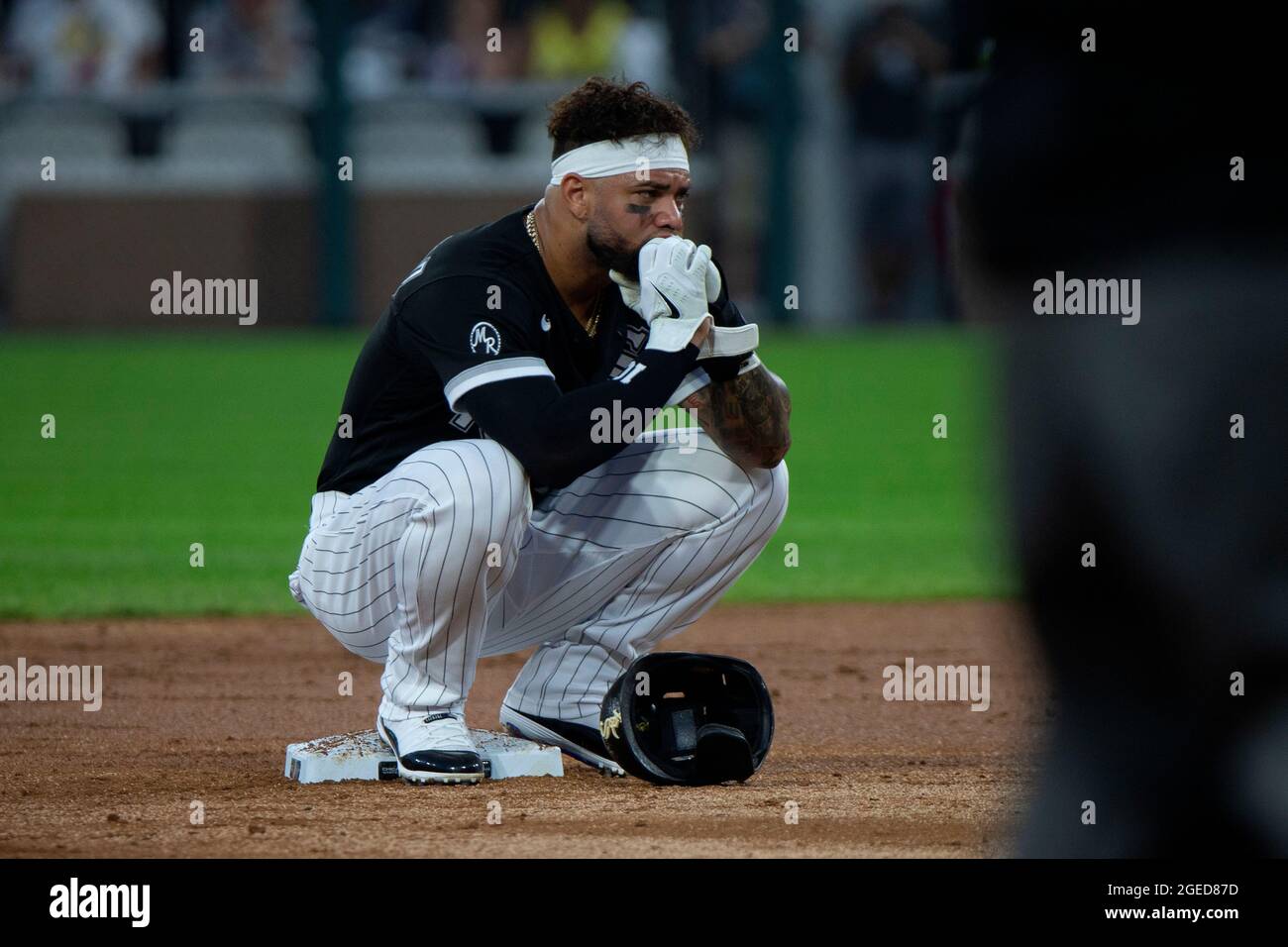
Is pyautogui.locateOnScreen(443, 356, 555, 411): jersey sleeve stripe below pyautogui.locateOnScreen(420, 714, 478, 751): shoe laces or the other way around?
the other way around

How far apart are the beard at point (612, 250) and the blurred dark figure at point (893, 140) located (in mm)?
12853

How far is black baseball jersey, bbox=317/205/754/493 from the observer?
3396 millimetres

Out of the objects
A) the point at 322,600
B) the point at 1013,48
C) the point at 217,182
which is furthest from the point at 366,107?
the point at 1013,48

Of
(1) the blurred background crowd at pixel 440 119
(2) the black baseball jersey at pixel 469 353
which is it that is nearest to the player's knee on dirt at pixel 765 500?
(2) the black baseball jersey at pixel 469 353

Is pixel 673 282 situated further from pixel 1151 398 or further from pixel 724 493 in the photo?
pixel 1151 398

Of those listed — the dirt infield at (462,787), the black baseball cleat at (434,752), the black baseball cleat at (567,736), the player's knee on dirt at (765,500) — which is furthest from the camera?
the player's knee on dirt at (765,500)

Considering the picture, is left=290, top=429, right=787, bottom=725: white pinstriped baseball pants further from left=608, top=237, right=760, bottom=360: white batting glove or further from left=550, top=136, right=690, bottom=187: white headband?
left=550, top=136, right=690, bottom=187: white headband

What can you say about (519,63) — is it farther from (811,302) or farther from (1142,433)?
(1142,433)

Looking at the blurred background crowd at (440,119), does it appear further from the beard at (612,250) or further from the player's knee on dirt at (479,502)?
the player's knee on dirt at (479,502)

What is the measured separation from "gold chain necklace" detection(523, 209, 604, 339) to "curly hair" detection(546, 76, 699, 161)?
0.48ft

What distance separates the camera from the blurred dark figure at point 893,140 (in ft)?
54.1

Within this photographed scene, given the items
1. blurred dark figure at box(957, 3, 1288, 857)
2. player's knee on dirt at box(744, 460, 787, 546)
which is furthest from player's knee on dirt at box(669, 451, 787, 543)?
blurred dark figure at box(957, 3, 1288, 857)

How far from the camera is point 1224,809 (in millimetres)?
959

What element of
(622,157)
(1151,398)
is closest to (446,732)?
(622,157)
